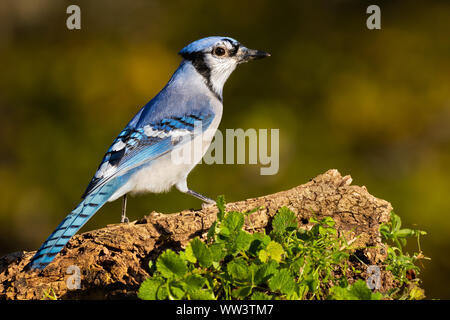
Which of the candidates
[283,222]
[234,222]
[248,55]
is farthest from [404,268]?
[248,55]

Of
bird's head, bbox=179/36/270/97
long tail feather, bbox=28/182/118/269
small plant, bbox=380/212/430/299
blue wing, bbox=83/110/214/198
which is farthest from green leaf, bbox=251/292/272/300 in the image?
bird's head, bbox=179/36/270/97

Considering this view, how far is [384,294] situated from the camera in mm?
1832

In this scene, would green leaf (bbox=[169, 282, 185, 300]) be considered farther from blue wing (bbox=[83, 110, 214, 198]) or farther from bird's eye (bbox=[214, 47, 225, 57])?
bird's eye (bbox=[214, 47, 225, 57])

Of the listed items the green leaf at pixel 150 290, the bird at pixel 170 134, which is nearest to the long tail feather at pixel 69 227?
the bird at pixel 170 134

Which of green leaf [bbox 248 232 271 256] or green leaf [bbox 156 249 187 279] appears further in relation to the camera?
green leaf [bbox 248 232 271 256]

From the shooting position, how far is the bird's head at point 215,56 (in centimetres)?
→ 342

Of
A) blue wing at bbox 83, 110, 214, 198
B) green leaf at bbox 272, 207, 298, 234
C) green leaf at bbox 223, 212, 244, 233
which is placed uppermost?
blue wing at bbox 83, 110, 214, 198

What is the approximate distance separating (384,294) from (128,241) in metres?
1.03

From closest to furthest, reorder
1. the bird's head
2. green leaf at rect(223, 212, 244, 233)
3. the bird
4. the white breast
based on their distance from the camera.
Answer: green leaf at rect(223, 212, 244, 233), the bird, the white breast, the bird's head

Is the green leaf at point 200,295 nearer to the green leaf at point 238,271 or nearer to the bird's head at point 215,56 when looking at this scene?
the green leaf at point 238,271

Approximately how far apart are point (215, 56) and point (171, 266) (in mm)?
2065

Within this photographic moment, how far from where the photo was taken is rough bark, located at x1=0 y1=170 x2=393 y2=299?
6.80ft

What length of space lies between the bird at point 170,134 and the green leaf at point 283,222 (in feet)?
3.06

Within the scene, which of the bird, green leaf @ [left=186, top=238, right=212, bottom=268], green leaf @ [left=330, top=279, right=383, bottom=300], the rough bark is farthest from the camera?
the bird
